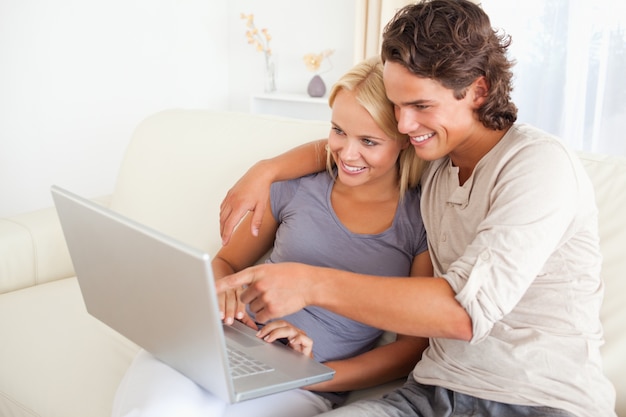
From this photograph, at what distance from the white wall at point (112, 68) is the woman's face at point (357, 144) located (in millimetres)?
2323

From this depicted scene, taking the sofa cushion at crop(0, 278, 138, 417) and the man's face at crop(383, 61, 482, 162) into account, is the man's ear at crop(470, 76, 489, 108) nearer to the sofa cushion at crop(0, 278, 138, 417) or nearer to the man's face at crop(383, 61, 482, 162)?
the man's face at crop(383, 61, 482, 162)

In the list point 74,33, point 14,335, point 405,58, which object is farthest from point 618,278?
point 74,33

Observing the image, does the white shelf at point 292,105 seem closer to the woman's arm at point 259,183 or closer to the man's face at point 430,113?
the woman's arm at point 259,183

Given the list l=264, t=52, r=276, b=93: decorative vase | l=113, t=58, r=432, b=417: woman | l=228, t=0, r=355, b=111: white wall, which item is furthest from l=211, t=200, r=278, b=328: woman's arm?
l=264, t=52, r=276, b=93: decorative vase

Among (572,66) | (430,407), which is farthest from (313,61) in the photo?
(430,407)

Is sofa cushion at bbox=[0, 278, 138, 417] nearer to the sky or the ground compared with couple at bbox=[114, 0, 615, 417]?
nearer to the ground

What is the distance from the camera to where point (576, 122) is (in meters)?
3.07

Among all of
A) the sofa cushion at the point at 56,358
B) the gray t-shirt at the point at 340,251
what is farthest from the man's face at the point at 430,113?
the sofa cushion at the point at 56,358

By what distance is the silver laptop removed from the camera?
1013 millimetres

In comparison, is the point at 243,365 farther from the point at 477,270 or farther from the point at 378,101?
the point at 378,101

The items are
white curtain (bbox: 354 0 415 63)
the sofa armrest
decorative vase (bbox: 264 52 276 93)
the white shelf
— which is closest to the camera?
the sofa armrest

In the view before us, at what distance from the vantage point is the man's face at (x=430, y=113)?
1.29 metres

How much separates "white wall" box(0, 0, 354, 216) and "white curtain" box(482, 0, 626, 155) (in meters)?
1.03

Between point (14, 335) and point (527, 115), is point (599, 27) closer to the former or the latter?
point (527, 115)
